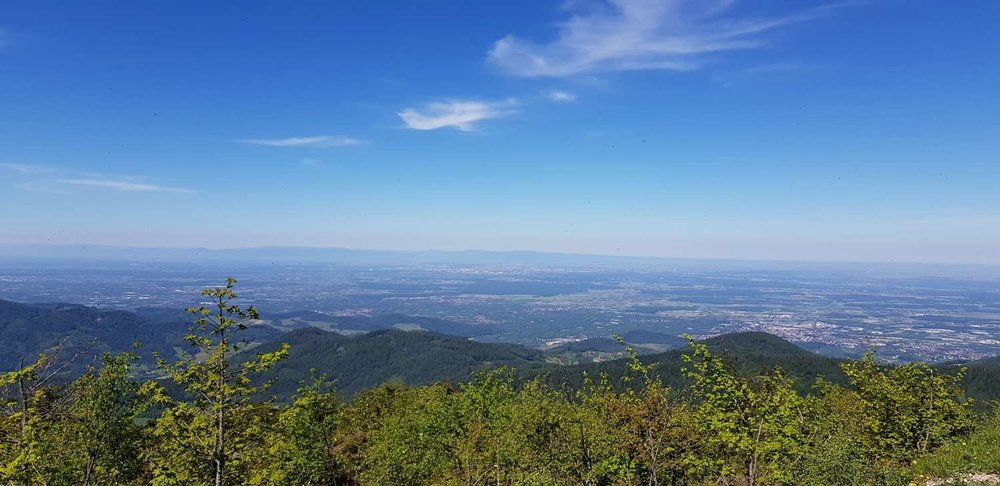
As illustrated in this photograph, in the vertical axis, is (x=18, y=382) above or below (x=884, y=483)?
above

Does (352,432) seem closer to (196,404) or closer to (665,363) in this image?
(196,404)

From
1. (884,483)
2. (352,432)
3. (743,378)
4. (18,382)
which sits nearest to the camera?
(18,382)

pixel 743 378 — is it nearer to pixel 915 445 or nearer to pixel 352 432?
pixel 915 445

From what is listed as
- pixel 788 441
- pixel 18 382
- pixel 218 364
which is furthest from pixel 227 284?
pixel 788 441

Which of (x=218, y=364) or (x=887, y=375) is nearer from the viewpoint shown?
(x=218, y=364)

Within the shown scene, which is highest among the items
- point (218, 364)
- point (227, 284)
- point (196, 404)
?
point (227, 284)

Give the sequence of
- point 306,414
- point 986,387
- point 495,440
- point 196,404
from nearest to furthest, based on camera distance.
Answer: point 196,404 → point 495,440 → point 306,414 → point 986,387
